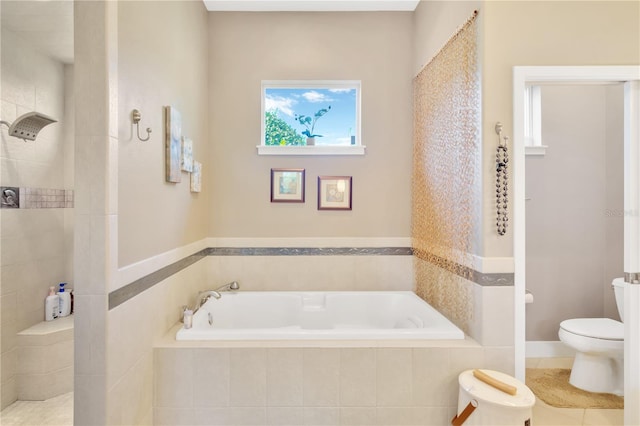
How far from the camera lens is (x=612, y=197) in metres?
2.79

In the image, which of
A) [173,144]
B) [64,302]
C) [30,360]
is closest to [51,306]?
[64,302]

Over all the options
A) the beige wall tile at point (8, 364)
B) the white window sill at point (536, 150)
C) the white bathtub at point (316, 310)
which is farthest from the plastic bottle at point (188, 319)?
the white window sill at point (536, 150)

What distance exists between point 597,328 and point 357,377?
71.9 inches

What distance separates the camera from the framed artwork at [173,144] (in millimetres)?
1959

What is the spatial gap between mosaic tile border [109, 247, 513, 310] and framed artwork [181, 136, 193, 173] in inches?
24.5

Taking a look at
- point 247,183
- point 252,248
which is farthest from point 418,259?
point 247,183

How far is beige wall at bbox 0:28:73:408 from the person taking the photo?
1998 mm

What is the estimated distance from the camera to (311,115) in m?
2.96

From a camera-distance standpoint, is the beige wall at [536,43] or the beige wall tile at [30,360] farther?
the beige wall tile at [30,360]

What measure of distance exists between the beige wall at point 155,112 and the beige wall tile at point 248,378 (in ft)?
2.42

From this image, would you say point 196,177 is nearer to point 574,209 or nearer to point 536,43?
point 536,43

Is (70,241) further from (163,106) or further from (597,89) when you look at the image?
(597,89)

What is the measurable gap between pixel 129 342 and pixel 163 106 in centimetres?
129

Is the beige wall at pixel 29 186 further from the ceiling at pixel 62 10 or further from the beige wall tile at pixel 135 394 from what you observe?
the beige wall tile at pixel 135 394
